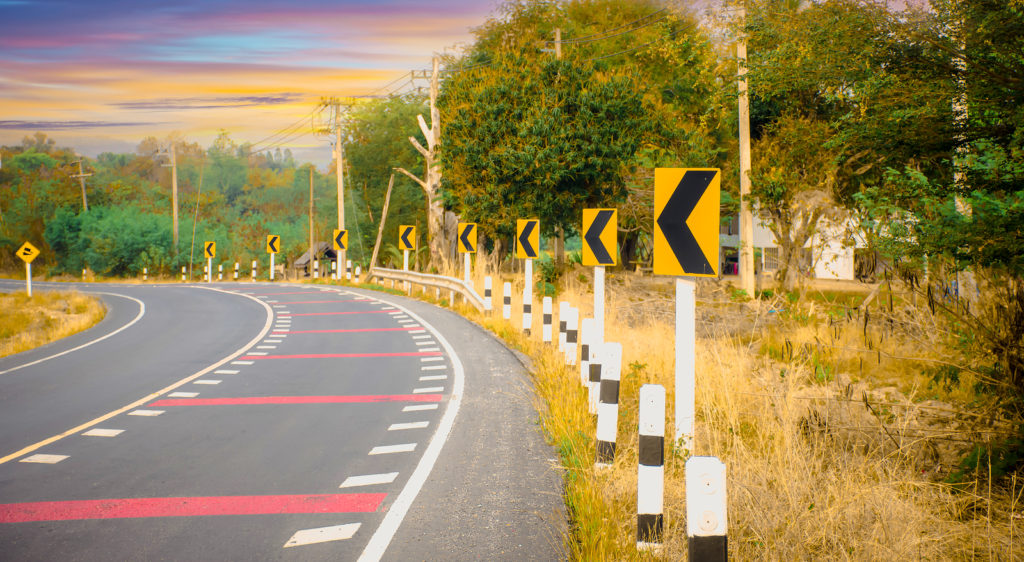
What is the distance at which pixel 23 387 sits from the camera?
11641mm

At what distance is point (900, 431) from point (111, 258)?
69.3 m

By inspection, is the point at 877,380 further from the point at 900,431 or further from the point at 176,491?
the point at 176,491

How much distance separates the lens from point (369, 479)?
21.6 ft

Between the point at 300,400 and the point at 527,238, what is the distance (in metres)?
7.19

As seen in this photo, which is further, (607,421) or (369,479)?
(369,479)

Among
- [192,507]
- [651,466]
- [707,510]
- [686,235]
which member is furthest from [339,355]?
[707,510]

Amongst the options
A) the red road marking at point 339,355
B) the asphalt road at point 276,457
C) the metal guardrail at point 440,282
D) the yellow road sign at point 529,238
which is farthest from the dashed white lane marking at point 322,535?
the metal guardrail at point 440,282

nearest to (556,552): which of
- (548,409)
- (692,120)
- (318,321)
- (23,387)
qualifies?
(548,409)

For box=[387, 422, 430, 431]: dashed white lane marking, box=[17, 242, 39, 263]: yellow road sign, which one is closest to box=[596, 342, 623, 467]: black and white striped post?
box=[387, 422, 430, 431]: dashed white lane marking

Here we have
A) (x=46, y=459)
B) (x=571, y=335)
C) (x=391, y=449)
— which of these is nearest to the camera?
→ (x=46, y=459)

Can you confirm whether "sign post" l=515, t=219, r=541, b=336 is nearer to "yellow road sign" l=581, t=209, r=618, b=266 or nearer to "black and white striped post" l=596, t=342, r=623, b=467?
"yellow road sign" l=581, t=209, r=618, b=266

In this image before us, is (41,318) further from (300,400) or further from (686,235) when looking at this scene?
(686,235)

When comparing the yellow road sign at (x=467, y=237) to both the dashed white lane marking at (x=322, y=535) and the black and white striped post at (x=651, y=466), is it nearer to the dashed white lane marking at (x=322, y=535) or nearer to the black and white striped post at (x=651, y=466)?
the dashed white lane marking at (x=322, y=535)

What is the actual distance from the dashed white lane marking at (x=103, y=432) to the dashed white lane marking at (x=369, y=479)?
3359 millimetres
